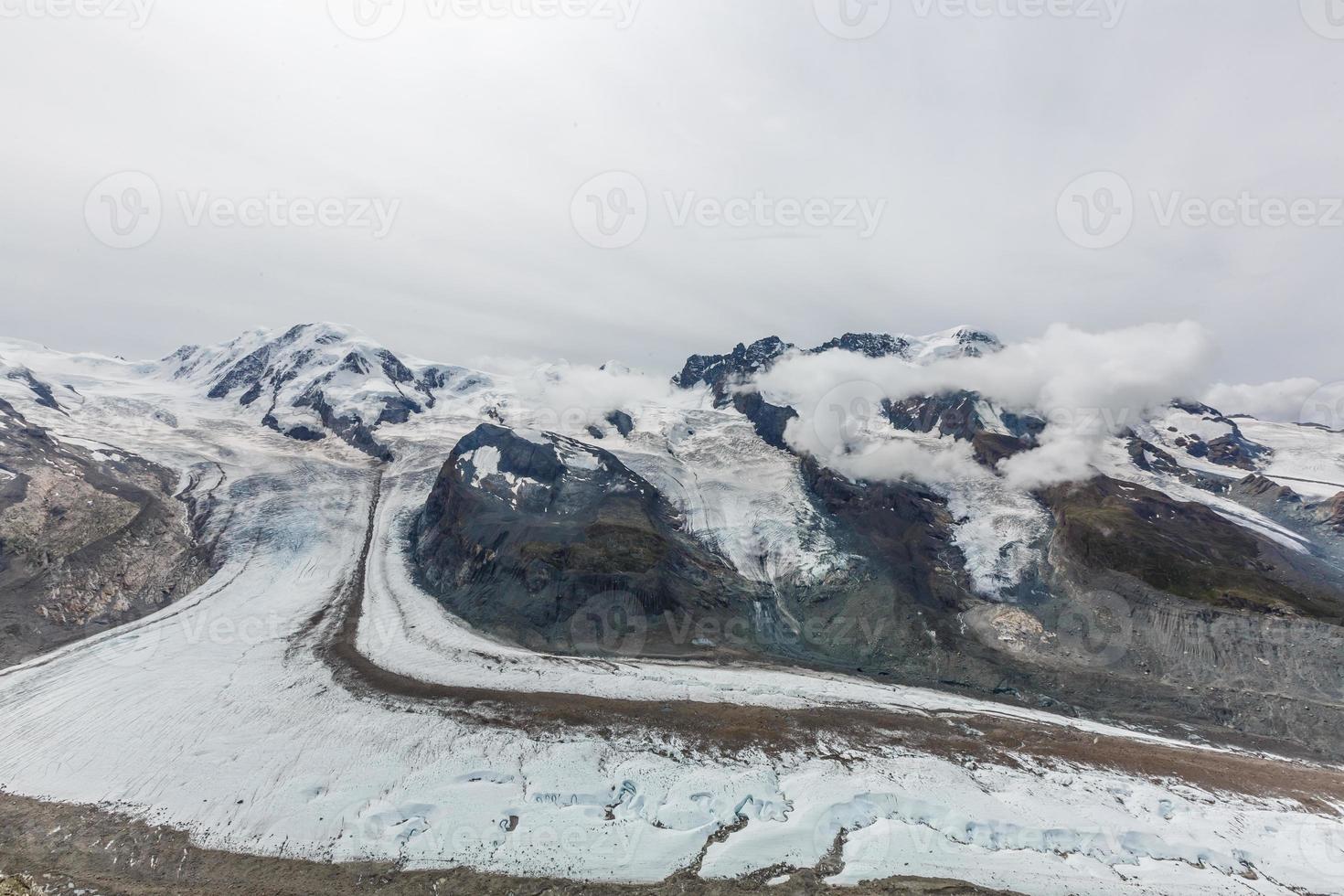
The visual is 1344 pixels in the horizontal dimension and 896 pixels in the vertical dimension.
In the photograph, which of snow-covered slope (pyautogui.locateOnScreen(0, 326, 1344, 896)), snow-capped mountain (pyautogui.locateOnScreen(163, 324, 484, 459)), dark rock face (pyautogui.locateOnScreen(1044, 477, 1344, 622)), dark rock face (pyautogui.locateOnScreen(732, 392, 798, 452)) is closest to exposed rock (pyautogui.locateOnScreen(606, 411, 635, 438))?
dark rock face (pyautogui.locateOnScreen(732, 392, 798, 452))

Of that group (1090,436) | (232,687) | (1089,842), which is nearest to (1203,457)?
(1090,436)

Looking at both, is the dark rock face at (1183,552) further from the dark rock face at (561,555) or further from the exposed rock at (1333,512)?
the dark rock face at (561,555)

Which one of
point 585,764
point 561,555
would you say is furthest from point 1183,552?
point 585,764

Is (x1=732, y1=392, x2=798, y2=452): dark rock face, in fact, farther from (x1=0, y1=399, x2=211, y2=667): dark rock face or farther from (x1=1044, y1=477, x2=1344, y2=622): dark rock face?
(x1=0, y1=399, x2=211, y2=667): dark rock face

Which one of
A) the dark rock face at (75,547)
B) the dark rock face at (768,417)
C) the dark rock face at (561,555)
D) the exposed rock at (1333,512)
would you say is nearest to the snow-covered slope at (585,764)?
the dark rock face at (75,547)

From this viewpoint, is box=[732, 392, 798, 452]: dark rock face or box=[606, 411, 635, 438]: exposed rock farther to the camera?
box=[606, 411, 635, 438]: exposed rock

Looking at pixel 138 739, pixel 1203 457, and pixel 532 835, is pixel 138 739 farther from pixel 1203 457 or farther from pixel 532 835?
pixel 1203 457

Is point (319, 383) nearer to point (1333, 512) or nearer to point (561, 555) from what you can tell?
point (561, 555)

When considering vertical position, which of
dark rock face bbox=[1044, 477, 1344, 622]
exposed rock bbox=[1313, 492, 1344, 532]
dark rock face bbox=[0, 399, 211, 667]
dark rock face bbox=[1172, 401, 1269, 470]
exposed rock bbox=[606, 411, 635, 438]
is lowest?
dark rock face bbox=[0, 399, 211, 667]
